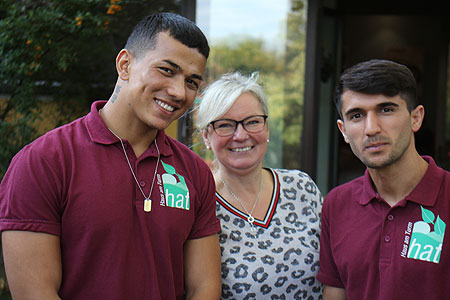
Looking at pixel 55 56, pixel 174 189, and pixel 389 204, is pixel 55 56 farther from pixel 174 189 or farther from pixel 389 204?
pixel 389 204

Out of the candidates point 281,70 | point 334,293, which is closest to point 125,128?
point 334,293

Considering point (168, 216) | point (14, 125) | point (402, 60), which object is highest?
point (402, 60)

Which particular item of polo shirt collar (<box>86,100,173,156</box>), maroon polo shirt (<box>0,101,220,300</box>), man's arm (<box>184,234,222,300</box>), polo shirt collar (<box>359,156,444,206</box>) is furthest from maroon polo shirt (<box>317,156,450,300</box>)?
polo shirt collar (<box>86,100,173,156</box>)

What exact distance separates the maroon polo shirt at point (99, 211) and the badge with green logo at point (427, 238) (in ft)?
2.69

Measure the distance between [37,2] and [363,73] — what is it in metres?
2.50

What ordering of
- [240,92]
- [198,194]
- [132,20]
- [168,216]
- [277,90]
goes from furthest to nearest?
[277,90]
[132,20]
[240,92]
[198,194]
[168,216]

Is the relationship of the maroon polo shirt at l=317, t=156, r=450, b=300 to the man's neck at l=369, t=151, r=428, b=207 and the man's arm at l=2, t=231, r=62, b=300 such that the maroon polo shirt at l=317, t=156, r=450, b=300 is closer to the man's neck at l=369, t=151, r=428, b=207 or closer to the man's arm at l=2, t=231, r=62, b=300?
the man's neck at l=369, t=151, r=428, b=207

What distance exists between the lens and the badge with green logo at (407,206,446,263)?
1.75 metres

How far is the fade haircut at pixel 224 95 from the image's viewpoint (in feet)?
7.71

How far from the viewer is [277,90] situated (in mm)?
4945

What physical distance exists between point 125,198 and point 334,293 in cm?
100

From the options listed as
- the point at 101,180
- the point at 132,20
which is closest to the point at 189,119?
the point at 132,20

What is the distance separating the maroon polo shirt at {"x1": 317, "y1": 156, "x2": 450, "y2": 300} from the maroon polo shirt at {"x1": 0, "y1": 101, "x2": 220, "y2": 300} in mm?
661

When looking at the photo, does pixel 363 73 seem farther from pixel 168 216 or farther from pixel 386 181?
pixel 168 216
